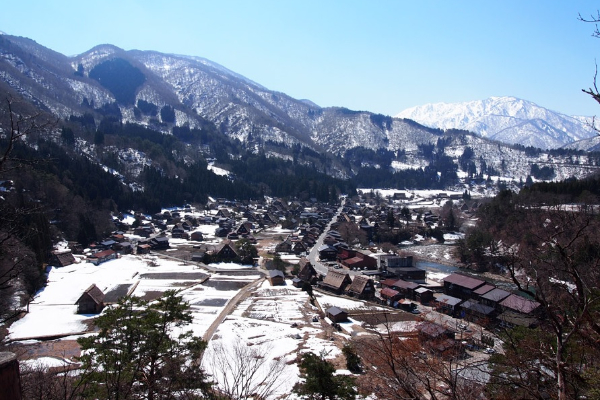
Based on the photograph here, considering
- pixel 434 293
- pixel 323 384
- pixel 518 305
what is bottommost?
pixel 434 293

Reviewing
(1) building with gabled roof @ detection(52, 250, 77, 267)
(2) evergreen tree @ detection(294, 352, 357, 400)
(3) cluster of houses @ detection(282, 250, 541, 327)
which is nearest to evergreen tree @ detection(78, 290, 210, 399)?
(2) evergreen tree @ detection(294, 352, 357, 400)

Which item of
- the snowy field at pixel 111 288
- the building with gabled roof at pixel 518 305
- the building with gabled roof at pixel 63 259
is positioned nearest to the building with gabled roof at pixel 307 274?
the snowy field at pixel 111 288

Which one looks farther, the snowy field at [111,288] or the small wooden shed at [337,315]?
the small wooden shed at [337,315]

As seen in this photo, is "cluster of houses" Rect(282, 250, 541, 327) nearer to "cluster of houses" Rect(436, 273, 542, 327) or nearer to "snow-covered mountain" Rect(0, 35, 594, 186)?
"cluster of houses" Rect(436, 273, 542, 327)

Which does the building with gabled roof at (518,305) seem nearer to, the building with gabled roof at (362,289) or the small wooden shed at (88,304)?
the building with gabled roof at (362,289)

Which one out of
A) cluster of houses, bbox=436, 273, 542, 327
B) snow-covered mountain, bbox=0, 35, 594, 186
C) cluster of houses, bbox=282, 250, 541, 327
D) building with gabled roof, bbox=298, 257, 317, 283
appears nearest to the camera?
cluster of houses, bbox=436, 273, 542, 327

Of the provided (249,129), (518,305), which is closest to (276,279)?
(518,305)

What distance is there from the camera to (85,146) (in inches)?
3255

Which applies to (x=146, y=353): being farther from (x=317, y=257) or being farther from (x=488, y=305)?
(x=317, y=257)

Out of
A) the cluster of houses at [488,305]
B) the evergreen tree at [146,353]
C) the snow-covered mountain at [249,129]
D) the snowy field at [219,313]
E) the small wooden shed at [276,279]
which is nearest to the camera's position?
the evergreen tree at [146,353]

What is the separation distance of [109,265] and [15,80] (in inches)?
5416

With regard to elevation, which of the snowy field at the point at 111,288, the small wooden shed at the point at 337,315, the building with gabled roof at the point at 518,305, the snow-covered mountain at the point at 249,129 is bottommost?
the snowy field at the point at 111,288

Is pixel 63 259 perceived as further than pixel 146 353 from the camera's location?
Yes

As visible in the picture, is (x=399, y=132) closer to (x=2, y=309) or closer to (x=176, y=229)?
(x=176, y=229)
